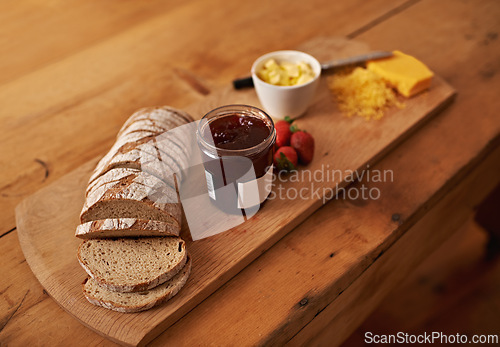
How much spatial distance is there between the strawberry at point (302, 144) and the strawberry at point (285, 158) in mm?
26

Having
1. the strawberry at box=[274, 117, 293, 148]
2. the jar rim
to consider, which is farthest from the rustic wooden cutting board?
the jar rim

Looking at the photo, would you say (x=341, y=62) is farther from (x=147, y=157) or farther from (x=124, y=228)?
(x=124, y=228)

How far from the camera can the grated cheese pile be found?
1.78m

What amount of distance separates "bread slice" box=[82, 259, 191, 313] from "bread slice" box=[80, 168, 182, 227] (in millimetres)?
191

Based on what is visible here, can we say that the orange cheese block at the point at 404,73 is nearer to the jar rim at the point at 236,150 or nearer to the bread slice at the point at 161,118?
the jar rim at the point at 236,150

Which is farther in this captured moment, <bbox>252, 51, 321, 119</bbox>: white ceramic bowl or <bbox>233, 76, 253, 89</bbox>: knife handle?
<bbox>233, 76, 253, 89</bbox>: knife handle

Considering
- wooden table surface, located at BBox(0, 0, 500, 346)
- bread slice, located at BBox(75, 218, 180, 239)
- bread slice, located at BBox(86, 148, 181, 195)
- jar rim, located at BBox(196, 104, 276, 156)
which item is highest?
jar rim, located at BBox(196, 104, 276, 156)

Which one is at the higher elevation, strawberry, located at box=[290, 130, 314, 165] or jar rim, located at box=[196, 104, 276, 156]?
jar rim, located at box=[196, 104, 276, 156]

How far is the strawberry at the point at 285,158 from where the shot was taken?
1486 millimetres

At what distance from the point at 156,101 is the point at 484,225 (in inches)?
81.6

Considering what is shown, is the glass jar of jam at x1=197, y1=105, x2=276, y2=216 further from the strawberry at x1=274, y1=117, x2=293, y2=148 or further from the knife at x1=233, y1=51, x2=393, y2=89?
the knife at x1=233, y1=51, x2=393, y2=89

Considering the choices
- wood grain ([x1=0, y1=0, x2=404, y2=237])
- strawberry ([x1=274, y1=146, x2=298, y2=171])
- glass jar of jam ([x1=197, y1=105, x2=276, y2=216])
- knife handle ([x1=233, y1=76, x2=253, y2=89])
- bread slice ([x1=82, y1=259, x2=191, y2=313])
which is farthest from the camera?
knife handle ([x1=233, y1=76, x2=253, y2=89])

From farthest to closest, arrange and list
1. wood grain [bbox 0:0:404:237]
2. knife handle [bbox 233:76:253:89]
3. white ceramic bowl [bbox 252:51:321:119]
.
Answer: knife handle [bbox 233:76:253:89], wood grain [bbox 0:0:404:237], white ceramic bowl [bbox 252:51:321:119]

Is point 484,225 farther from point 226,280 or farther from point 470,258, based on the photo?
point 226,280
